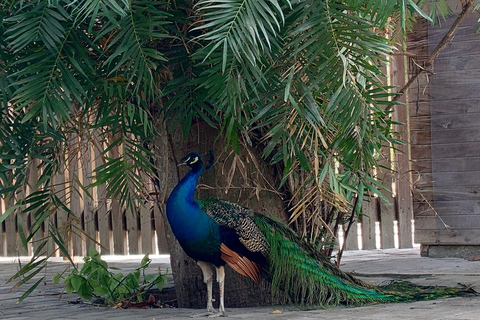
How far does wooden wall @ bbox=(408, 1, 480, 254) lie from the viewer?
Result: 7.02 metres

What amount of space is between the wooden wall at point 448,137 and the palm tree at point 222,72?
2.34 meters

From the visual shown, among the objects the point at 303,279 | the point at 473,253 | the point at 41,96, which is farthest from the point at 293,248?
the point at 473,253

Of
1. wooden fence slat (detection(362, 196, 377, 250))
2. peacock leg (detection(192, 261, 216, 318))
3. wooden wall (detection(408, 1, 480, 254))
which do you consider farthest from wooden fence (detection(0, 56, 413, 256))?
peacock leg (detection(192, 261, 216, 318))

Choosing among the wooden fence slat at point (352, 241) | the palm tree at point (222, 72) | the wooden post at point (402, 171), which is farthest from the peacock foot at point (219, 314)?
the wooden fence slat at point (352, 241)

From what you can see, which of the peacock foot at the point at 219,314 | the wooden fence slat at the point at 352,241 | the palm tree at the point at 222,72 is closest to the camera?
the palm tree at the point at 222,72

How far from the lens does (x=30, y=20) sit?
13.4ft

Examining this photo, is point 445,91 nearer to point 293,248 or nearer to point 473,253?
point 473,253

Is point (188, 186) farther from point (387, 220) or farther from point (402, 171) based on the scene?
point (387, 220)

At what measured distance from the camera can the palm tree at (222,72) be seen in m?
3.84

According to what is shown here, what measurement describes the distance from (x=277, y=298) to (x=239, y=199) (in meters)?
0.68

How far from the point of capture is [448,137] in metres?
7.14

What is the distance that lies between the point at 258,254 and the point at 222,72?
123 cm

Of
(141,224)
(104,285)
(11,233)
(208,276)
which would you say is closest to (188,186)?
(208,276)

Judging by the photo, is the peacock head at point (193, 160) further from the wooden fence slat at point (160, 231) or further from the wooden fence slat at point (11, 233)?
the wooden fence slat at point (11, 233)
